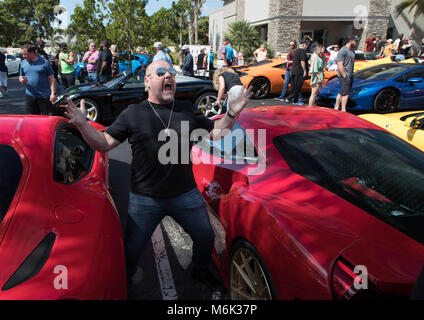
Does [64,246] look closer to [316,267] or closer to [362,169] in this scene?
[316,267]

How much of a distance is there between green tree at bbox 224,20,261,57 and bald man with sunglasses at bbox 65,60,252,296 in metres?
20.8

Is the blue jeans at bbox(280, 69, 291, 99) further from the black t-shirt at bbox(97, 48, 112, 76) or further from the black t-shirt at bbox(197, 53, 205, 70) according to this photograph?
the black t-shirt at bbox(97, 48, 112, 76)

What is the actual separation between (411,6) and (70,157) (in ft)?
103

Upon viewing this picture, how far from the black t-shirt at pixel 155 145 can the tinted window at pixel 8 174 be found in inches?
23.5

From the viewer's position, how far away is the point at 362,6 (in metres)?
23.6

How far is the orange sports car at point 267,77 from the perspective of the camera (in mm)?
10703

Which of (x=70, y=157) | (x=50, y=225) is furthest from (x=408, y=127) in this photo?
(x=50, y=225)

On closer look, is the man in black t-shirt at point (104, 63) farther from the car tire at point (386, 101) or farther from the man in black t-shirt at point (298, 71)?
the car tire at point (386, 101)

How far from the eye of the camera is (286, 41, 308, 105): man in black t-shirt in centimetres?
952

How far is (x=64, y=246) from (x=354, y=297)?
57.0 inches

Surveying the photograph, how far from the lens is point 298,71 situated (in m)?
9.69

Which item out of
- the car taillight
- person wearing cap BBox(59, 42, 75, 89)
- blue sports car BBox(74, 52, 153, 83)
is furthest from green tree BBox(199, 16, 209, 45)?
the car taillight

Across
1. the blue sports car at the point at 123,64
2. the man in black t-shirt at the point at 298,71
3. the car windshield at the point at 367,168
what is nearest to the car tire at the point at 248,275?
the car windshield at the point at 367,168
